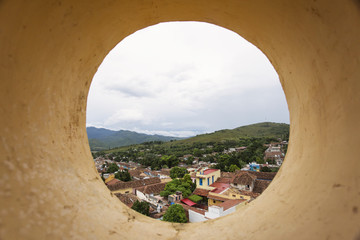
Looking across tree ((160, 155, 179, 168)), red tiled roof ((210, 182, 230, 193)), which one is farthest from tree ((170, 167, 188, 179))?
tree ((160, 155, 179, 168))

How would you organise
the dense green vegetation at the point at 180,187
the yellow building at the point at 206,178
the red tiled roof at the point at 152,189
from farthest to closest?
the red tiled roof at the point at 152,189, the dense green vegetation at the point at 180,187, the yellow building at the point at 206,178

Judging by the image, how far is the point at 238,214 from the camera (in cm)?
207

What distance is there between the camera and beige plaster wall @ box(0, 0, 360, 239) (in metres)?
1.08

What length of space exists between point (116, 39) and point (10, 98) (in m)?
1.25

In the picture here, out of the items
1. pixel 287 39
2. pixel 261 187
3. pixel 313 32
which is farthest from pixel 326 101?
pixel 261 187

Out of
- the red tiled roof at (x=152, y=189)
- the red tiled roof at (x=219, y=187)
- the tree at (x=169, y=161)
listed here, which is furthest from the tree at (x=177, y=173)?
the tree at (x=169, y=161)

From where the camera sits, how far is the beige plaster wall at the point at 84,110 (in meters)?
1.08

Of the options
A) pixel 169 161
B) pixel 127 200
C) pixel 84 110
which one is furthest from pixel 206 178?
pixel 169 161

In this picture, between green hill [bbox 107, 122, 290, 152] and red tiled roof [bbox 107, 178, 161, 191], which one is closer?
red tiled roof [bbox 107, 178, 161, 191]

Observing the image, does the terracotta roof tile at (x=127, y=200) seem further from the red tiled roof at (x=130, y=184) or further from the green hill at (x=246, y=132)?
the green hill at (x=246, y=132)

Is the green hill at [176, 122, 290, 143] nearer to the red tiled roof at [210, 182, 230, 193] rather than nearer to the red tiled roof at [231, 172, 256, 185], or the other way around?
the red tiled roof at [210, 182, 230, 193]

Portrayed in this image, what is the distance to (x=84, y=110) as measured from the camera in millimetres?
2043

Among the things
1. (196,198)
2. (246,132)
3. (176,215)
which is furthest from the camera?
(246,132)

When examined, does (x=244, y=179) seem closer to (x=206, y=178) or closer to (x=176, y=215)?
(x=206, y=178)
